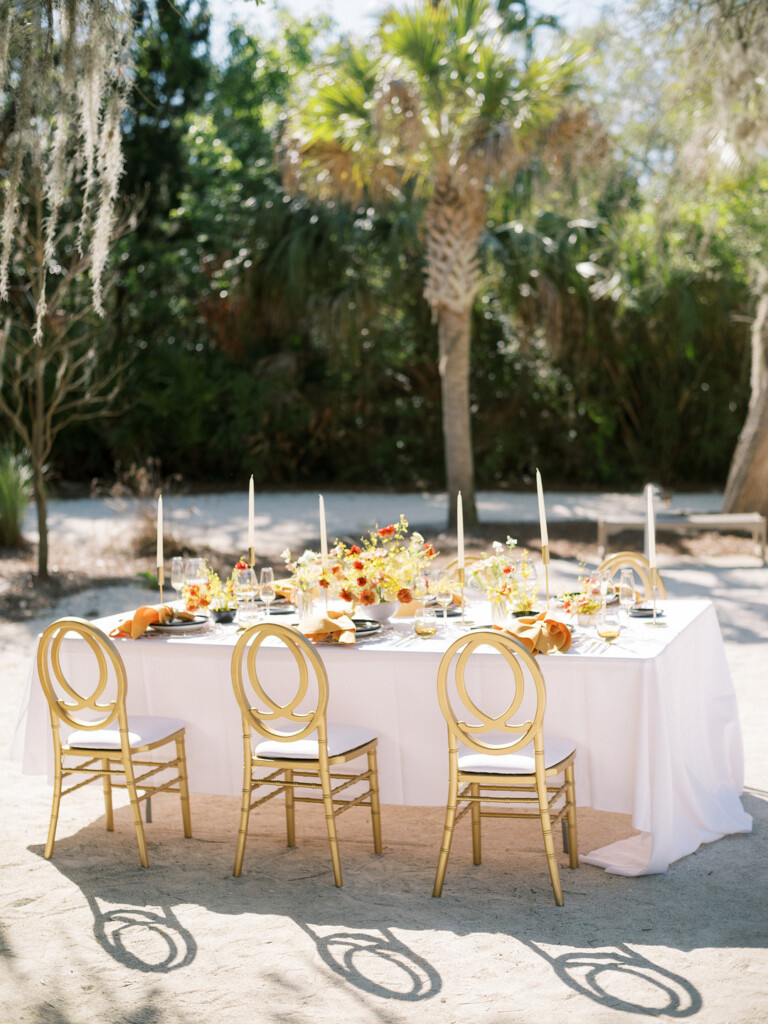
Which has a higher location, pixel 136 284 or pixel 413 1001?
pixel 136 284

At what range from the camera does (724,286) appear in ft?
56.7

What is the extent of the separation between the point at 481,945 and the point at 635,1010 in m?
0.54

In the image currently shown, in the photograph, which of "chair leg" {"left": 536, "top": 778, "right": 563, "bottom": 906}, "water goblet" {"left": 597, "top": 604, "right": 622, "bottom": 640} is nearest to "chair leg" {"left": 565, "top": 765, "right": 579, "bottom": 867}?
"chair leg" {"left": 536, "top": 778, "right": 563, "bottom": 906}

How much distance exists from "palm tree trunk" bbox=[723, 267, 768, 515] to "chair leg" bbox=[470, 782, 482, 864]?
9.32m

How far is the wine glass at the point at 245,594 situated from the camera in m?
4.41

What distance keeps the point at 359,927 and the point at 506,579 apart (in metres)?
1.39

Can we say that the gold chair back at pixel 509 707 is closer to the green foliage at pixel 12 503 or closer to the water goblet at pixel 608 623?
the water goblet at pixel 608 623

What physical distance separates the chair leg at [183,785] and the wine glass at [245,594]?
0.50m

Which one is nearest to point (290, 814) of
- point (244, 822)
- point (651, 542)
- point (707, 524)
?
point (244, 822)

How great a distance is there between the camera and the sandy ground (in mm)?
2980

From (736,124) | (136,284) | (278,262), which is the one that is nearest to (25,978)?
(736,124)

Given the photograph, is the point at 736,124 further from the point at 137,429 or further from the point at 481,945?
the point at 137,429

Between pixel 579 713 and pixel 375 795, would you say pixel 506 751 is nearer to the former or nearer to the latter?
pixel 579 713

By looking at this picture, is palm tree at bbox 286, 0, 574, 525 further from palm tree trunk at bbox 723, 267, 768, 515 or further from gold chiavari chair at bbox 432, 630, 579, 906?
gold chiavari chair at bbox 432, 630, 579, 906
